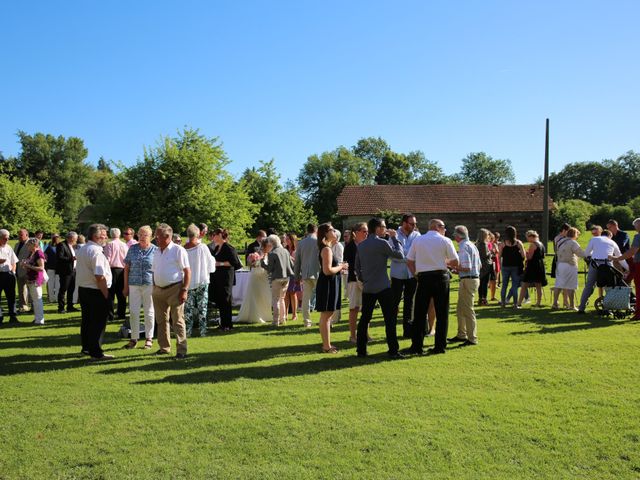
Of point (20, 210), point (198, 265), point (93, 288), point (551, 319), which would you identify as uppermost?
point (20, 210)

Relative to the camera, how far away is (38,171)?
77.3 meters

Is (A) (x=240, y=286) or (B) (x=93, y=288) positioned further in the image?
(A) (x=240, y=286)

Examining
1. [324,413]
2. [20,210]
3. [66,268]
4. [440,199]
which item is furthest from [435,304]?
[440,199]

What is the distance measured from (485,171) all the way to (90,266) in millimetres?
106405

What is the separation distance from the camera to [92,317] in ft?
26.3

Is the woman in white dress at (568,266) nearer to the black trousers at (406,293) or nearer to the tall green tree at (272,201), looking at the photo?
the black trousers at (406,293)

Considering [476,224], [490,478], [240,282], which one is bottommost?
[490,478]

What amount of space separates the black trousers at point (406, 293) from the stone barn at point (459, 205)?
44064mm

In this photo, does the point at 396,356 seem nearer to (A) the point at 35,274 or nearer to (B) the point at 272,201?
(A) the point at 35,274

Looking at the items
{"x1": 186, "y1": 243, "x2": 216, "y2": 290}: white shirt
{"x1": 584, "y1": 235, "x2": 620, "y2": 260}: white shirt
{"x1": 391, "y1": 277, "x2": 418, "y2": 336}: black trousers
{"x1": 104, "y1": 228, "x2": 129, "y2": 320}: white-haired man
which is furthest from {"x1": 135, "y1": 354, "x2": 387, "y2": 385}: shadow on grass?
{"x1": 584, "y1": 235, "x2": 620, "y2": 260}: white shirt

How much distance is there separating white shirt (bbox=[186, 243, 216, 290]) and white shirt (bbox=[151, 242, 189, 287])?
1.33 m

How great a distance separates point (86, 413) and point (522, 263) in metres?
10.6

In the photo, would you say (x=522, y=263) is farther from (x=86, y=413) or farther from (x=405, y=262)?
(x=86, y=413)

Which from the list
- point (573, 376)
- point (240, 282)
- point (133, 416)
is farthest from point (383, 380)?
point (240, 282)
